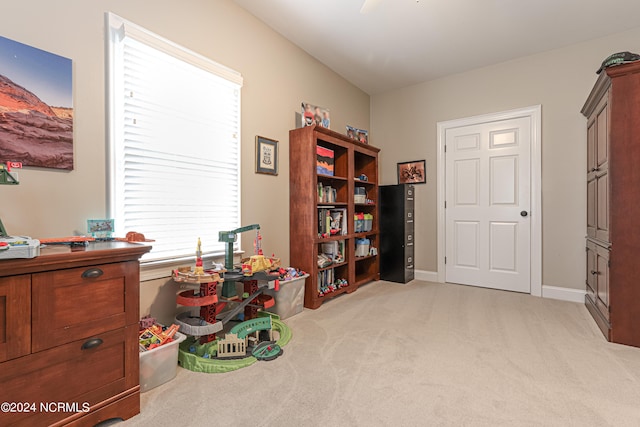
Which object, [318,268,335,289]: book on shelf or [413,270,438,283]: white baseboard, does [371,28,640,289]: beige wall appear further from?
[318,268,335,289]: book on shelf

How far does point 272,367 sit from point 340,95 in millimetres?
3322

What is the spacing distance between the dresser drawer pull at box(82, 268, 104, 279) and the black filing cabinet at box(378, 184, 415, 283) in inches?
130

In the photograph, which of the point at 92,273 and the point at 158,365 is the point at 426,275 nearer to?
the point at 158,365

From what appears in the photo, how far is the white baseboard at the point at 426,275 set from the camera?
4.06 metres

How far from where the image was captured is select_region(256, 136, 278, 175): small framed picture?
2.75m

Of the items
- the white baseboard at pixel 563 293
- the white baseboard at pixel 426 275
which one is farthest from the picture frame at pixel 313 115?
the white baseboard at pixel 563 293

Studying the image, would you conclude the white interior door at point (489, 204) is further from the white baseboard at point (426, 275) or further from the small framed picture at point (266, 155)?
the small framed picture at point (266, 155)

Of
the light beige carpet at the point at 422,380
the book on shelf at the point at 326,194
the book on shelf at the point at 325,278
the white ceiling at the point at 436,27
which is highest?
the white ceiling at the point at 436,27

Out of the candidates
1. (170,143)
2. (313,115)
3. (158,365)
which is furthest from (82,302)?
(313,115)

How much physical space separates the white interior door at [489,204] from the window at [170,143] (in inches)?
111

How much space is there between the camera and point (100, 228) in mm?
1580

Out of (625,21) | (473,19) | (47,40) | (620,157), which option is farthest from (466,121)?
(47,40)

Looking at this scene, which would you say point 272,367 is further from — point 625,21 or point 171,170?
point 625,21

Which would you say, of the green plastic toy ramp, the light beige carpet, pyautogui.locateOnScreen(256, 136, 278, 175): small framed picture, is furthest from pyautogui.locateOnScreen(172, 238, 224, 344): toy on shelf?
pyautogui.locateOnScreen(256, 136, 278, 175): small framed picture
